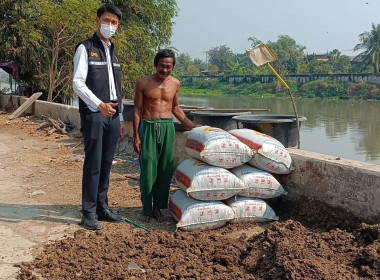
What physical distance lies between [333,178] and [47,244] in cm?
230

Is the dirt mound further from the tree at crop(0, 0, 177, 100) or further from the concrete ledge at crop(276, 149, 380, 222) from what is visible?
the tree at crop(0, 0, 177, 100)

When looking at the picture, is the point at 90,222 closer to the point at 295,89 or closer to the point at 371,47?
the point at 295,89

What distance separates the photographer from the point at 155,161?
163 inches

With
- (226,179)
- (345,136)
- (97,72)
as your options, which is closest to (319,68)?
(345,136)

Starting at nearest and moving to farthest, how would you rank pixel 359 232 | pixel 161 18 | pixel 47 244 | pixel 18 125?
pixel 359 232 → pixel 47 244 → pixel 18 125 → pixel 161 18

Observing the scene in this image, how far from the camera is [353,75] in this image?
159ft

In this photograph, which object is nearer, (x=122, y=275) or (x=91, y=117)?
(x=122, y=275)

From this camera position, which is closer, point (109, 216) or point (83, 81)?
point (83, 81)

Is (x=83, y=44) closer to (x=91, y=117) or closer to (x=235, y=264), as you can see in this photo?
(x=91, y=117)

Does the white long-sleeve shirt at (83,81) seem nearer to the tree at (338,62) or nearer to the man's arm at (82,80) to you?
the man's arm at (82,80)

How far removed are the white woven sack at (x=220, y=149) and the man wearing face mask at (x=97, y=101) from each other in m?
0.69

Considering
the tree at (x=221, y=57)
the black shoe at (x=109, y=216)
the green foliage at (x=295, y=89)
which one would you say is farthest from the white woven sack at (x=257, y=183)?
the tree at (x=221, y=57)

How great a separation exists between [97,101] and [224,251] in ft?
4.68

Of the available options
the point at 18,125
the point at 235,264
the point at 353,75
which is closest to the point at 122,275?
the point at 235,264
